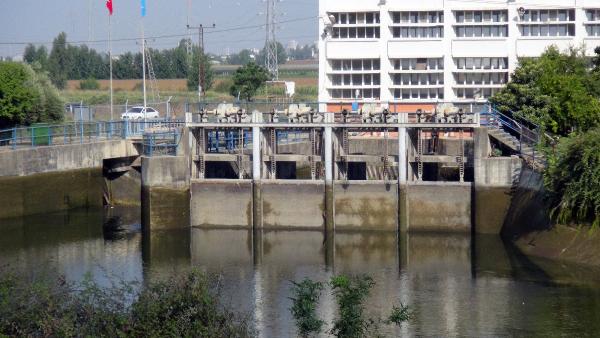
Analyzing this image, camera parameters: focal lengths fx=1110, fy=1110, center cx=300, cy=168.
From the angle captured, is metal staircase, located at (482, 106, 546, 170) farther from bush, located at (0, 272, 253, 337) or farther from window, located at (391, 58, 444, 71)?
bush, located at (0, 272, 253, 337)

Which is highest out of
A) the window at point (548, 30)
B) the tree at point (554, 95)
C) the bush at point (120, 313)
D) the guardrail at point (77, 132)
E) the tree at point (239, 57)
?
the tree at point (239, 57)

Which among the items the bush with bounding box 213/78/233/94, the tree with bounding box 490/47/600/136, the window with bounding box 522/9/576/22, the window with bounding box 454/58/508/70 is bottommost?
the tree with bounding box 490/47/600/136

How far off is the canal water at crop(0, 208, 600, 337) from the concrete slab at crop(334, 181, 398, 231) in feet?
1.78

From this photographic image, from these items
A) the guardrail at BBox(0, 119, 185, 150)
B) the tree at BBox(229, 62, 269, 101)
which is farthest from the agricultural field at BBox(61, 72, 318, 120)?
the guardrail at BBox(0, 119, 185, 150)

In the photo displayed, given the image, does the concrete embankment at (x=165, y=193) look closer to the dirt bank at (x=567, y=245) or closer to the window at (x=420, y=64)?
the dirt bank at (x=567, y=245)

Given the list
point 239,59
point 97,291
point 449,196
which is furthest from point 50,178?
point 239,59

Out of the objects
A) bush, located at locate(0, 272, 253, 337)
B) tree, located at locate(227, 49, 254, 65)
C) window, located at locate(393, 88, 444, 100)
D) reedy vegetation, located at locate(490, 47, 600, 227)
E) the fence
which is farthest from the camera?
tree, located at locate(227, 49, 254, 65)

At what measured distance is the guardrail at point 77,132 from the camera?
1885 inches

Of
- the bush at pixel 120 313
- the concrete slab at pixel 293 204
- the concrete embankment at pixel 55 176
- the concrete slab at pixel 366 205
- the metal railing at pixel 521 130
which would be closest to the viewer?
the bush at pixel 120 313

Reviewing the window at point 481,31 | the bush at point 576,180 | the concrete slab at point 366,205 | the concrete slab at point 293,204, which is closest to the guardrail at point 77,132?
the concrete slab at point 293,204

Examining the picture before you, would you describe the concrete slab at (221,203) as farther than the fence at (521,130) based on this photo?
Yes

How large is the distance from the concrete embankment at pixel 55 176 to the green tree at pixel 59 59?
4916 centimetres

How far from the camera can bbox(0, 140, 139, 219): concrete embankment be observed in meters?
44.7

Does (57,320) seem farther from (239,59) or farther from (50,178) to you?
(239,59)
